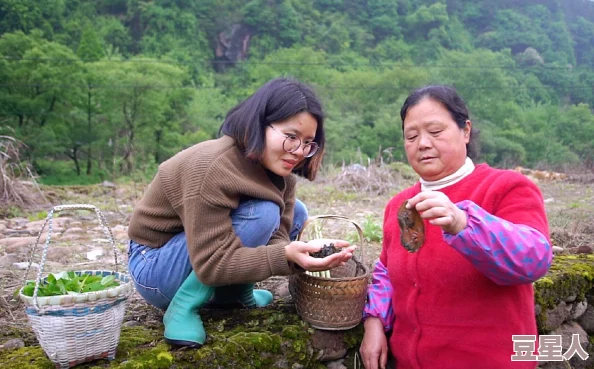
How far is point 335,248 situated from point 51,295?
895 millimetres

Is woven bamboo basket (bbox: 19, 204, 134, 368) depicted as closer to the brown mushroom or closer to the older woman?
the brown mushroom

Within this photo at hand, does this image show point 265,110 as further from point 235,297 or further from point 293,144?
point 235,297

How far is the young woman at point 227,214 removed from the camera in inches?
63.8

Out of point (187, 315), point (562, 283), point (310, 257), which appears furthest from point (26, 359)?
point (562, 283)

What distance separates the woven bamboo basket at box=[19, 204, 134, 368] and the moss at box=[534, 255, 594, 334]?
6.36 feet

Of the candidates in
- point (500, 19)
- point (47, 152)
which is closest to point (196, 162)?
point (47, 152)

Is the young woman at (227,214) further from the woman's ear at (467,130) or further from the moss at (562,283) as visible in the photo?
the moss at (562,283)

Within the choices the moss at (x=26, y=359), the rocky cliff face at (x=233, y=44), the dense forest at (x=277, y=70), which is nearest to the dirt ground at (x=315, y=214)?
the moss at (x=26, y=359)

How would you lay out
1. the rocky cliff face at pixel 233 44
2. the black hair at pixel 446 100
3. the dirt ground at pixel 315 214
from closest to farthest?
the black hair at pixel 446 100 → the dirt ground at pixel 315 214 → the rocky cliff face at pixel 233 44

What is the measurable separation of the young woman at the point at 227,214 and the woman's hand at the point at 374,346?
0.38 m

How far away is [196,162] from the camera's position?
1677mm

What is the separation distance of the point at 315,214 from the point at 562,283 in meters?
3.16

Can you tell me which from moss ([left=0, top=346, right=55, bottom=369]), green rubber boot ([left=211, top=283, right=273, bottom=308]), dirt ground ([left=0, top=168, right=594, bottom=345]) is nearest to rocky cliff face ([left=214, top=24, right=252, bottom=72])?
dirt ground ([left=0, top=168, right=594, bottom=345])

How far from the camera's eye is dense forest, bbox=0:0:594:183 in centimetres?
2484
